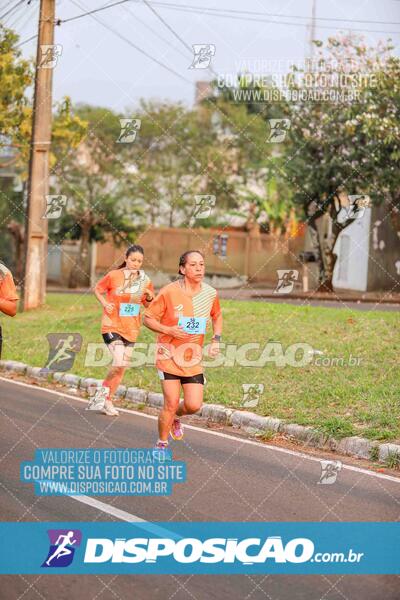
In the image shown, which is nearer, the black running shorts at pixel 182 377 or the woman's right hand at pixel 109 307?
the black running shorts at pixel 182 377

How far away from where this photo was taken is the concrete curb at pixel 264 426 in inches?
414

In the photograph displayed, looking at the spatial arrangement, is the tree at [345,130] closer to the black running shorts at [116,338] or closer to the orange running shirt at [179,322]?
the black running shorts at [116,338]

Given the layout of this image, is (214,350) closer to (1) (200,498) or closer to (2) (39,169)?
(1) (200,498)

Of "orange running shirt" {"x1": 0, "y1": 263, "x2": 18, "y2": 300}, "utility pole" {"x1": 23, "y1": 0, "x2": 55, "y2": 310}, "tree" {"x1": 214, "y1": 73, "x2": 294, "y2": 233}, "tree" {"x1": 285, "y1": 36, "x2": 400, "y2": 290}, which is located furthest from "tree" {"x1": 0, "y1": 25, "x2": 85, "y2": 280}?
"orange running shirt" {"x1": 0, "y1": 263, "x2": 18, "y2": 300}

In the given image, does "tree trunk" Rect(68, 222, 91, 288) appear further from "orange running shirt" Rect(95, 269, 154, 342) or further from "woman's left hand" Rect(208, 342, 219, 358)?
"woman's left hand" Rect(208, 342, 219, 358)

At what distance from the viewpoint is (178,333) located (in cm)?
928

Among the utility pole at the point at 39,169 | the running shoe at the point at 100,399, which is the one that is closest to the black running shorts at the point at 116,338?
the running shoe at the point at 100,399

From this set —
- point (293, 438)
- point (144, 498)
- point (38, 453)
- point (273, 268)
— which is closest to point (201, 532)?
point (144, 498)

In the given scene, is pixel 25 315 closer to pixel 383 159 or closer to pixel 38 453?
pixel 383 159

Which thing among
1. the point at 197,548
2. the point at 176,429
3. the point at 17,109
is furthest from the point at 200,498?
the point at 17,109

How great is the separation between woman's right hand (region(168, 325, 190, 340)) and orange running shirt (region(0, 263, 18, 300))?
58.0 inches

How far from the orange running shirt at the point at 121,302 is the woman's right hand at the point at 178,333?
2.79 meters

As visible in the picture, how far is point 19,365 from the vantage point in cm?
1831

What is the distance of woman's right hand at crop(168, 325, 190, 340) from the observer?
927 cm
